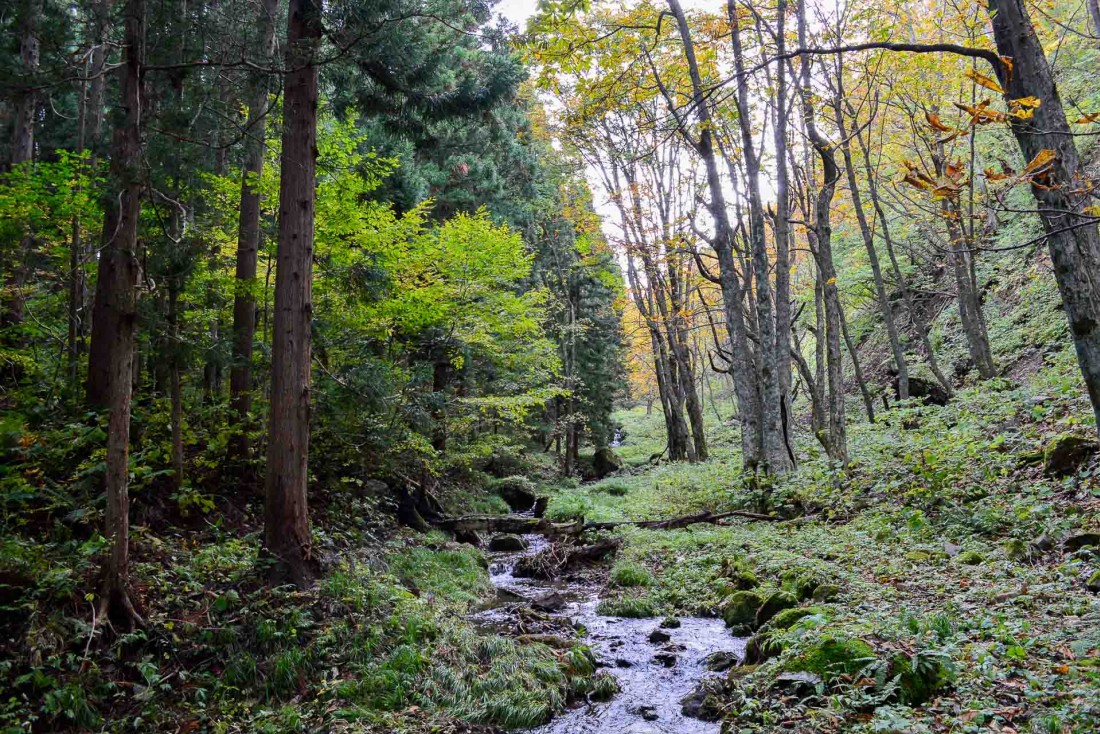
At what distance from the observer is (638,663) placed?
21.5ft

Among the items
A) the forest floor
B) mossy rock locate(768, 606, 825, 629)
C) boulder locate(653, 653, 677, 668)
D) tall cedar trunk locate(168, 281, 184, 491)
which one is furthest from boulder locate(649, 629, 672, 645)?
tall cedar trunk locate(168, 281, 184, 491)

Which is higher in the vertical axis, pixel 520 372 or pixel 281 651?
pixel 520 372

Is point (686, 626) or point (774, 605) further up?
point (774, 605)

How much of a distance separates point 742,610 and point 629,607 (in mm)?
1644

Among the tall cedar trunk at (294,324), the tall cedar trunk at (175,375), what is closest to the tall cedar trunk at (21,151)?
the tall cedar trunk at (175,375)

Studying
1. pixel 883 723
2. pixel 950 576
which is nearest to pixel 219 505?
pixel 883 723

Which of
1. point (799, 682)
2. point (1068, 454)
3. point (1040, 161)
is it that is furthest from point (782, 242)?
point (799, 682)

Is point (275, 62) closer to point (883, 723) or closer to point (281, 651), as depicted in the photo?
point (281, 651)

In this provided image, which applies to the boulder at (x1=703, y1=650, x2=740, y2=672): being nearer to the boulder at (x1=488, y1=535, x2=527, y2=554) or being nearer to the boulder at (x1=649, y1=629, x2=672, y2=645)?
the boulder at (x1=649, y1=629, x2=672, y2=645)

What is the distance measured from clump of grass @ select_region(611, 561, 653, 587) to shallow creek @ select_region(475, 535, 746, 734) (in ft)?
1.34

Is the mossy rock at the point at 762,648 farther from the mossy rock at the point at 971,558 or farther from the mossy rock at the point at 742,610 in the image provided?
the mossy rock at the point at 971,558

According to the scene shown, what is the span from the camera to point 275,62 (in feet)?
24.9

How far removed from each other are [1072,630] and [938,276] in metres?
22.3

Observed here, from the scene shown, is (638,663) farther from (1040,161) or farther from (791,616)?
(1040,161)
